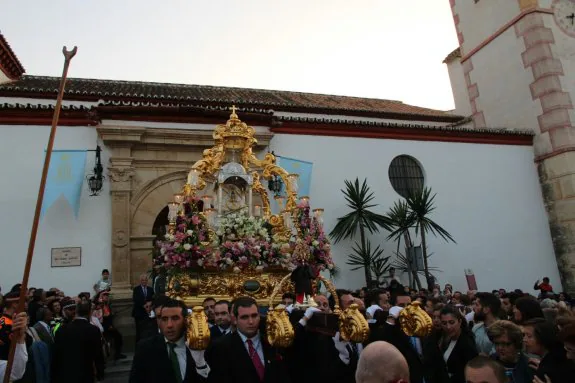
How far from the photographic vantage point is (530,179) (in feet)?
50.9

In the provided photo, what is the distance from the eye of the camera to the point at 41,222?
1028 cm

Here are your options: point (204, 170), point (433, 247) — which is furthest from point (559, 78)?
point (204, 170)

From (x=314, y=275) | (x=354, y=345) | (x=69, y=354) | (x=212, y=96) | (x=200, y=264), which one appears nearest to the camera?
(x=354, y=345)

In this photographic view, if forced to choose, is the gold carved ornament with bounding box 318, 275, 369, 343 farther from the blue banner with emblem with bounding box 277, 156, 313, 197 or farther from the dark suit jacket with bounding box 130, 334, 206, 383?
the blue banner with emblem with bounding box 277, 156, 313, 197

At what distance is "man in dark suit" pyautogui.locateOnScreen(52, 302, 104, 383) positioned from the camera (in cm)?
502

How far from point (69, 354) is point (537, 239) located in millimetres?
14515

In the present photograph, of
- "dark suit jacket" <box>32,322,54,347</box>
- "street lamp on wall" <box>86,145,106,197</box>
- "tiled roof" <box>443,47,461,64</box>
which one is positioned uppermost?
"tiled roof" <box>443,47,461,64</box>

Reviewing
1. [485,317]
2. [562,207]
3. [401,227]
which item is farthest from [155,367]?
[562,207]

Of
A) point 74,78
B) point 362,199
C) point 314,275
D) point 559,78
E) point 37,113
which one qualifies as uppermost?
point 74,78

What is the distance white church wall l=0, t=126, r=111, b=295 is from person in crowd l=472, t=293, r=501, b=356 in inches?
330

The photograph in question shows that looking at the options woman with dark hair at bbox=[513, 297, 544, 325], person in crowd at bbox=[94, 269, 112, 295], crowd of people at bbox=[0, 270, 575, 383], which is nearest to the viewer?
crowd of people at bbox=[0, 270, 575, 383]

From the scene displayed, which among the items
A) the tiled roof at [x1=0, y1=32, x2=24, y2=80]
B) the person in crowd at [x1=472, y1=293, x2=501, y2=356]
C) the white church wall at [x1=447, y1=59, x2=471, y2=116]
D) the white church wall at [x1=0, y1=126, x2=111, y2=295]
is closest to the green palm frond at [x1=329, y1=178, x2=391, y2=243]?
the white church wall at [x1=0, y1=126, x2=111, y2=295]

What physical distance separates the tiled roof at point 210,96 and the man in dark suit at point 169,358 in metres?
9.69

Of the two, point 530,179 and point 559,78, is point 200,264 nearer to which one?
point 530,179
